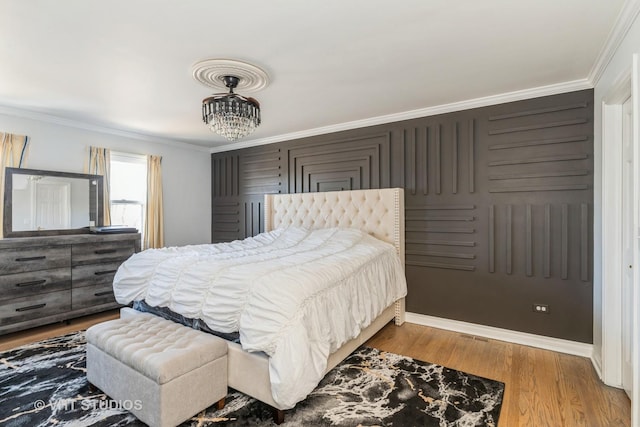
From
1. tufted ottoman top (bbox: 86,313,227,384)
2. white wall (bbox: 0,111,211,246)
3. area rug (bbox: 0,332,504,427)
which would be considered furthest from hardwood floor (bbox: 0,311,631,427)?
white wall (bbox: 0,111,211,246)

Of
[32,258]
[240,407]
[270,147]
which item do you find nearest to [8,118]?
[32,258]

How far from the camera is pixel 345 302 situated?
2.36 metres

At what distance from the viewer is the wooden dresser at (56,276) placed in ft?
10.7

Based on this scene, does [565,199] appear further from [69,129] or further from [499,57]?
[69,129]

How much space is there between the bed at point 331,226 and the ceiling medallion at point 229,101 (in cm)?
163

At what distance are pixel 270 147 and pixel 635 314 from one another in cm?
451

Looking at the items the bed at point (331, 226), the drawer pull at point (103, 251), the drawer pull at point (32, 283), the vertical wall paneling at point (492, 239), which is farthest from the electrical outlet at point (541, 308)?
the drawer pull at point (32, 283)

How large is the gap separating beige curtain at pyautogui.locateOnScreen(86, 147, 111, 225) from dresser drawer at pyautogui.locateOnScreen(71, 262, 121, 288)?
0.70 m

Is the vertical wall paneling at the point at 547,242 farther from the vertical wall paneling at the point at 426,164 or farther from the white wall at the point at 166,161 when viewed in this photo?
the white wall at the point at 166,161

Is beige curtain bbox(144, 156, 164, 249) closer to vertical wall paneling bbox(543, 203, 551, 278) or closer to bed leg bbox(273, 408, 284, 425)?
bed leg bbox(273, 408, 284, 425)

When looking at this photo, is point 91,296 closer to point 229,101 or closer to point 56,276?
point 56,276

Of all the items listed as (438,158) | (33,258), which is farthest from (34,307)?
(438,158)

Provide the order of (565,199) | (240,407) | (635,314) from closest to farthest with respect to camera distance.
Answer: (635,314) < (240,407) < (565,199)

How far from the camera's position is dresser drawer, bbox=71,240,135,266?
374cm
